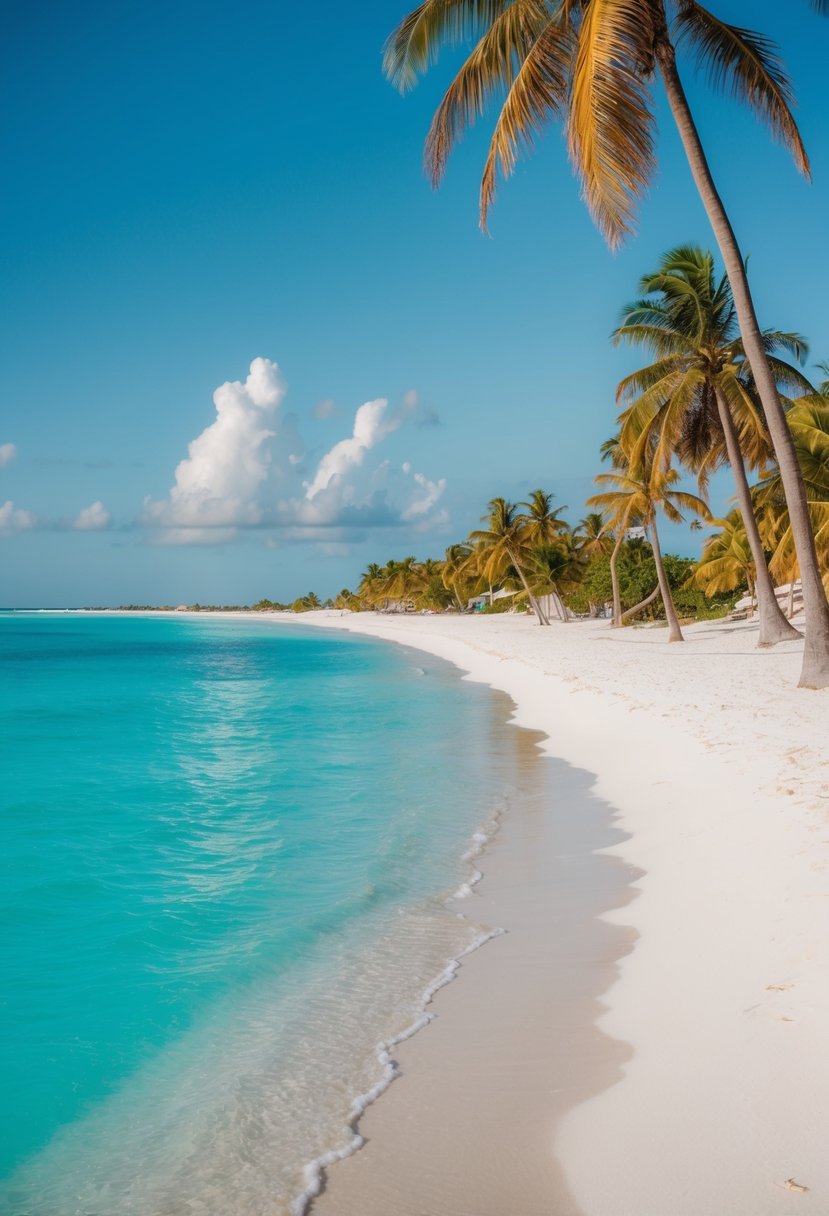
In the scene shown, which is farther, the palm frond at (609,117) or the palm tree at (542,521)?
the palm tree at (542,521)

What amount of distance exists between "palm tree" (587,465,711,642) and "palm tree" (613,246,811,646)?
17.3ft

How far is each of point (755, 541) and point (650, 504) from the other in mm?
11877

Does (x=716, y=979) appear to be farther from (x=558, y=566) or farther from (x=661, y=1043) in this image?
(x=558, y=566)

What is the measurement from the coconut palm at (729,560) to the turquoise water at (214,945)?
2106 centimetres

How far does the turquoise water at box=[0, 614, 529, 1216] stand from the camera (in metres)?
3.21

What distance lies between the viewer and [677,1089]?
3033 mm

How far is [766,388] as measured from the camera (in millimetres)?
12383

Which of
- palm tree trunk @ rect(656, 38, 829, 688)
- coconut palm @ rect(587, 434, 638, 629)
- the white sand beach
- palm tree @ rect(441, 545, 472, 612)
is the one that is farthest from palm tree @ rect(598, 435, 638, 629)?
palm tree @ rect(441, 545, 472, 612)

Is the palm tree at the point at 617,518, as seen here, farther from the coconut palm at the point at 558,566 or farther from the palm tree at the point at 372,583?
the palm tree at the point at 372,583

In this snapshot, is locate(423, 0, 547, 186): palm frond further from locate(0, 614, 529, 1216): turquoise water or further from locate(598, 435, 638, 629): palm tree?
locate(598, 435, 638, 629): palm tree

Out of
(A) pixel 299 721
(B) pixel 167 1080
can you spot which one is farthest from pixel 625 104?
(A) pixel 299 721

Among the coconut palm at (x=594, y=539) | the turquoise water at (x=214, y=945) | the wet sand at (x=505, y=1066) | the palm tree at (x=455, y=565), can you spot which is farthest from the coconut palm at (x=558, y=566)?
the wet sand at (x=505, y=1066)

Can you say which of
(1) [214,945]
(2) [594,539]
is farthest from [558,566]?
(1) [214,945]

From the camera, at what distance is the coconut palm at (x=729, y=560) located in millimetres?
32281
